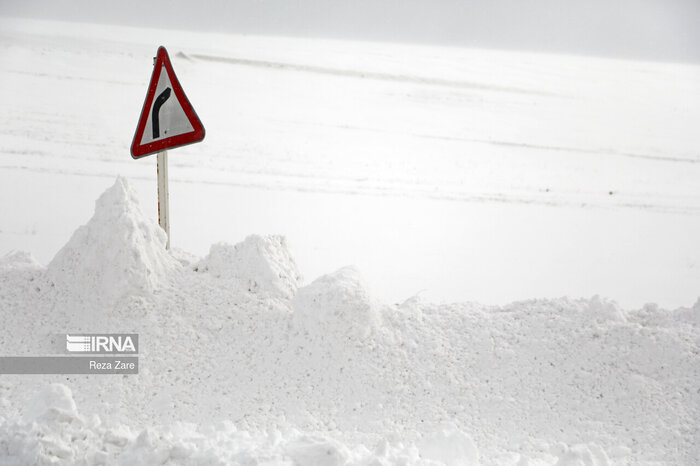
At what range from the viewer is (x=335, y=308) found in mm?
3365

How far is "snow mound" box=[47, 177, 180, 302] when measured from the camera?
346 cm

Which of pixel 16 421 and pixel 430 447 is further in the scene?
pixel 430 447

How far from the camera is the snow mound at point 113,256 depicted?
3.46 metres

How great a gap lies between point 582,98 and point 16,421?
15542mm

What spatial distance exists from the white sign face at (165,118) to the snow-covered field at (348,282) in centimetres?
31

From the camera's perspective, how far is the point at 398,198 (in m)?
8.33

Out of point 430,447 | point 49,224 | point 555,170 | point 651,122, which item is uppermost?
point 651,122

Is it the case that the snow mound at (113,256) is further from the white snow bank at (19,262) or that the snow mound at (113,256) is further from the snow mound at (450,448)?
the snow mound at (450,448)

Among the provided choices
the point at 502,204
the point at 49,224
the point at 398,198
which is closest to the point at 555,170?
the point at 502,204

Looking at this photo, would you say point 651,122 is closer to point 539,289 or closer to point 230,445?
point 539,289

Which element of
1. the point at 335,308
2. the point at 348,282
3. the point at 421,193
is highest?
the point at 421,193

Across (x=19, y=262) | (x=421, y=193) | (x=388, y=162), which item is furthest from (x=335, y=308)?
(x=388, y=162)

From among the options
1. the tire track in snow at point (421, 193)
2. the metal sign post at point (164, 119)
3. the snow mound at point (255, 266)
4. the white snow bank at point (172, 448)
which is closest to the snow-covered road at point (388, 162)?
the tire track in snow at point (421, 193)

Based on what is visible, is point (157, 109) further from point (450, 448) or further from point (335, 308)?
point (450, 448)
